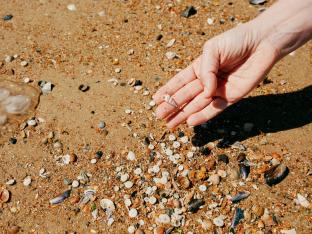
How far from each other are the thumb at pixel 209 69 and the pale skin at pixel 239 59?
0.01 meters

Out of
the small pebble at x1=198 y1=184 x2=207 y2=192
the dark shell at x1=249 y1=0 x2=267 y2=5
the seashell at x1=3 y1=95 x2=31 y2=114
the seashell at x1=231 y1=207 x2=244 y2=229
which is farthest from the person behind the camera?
the dark shell at x1=249 y1=0 x2=267 y2=5

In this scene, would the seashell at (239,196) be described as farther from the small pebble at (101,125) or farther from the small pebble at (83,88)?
the small pebble at (83,88)

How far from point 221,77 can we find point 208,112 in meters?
0.47

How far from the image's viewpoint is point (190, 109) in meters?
4.40

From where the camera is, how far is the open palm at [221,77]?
4.23 meters

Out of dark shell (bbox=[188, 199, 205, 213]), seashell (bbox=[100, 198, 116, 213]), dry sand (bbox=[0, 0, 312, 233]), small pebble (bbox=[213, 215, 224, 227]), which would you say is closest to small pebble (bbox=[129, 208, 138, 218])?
dry sand (bbox=[0, 0, 312, 233])

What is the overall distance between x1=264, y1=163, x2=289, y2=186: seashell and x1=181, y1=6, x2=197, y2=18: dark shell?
2.65 m

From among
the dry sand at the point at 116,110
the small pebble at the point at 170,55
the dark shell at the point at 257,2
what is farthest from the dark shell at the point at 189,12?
the dark shell at the point at 257,2

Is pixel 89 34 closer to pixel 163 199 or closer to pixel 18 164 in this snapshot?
pixel 18 164

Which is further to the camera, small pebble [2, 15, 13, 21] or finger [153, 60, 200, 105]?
small pebble [2, 15, 13, 21]

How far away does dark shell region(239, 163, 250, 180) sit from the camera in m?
4.48

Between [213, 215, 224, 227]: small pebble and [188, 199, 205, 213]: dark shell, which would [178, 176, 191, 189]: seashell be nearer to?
[188, 199, 205, 213]: dark shell

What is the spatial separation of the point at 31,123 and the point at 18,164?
551 millimetres

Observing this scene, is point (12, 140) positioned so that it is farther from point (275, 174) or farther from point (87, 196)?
point (275, 174)
